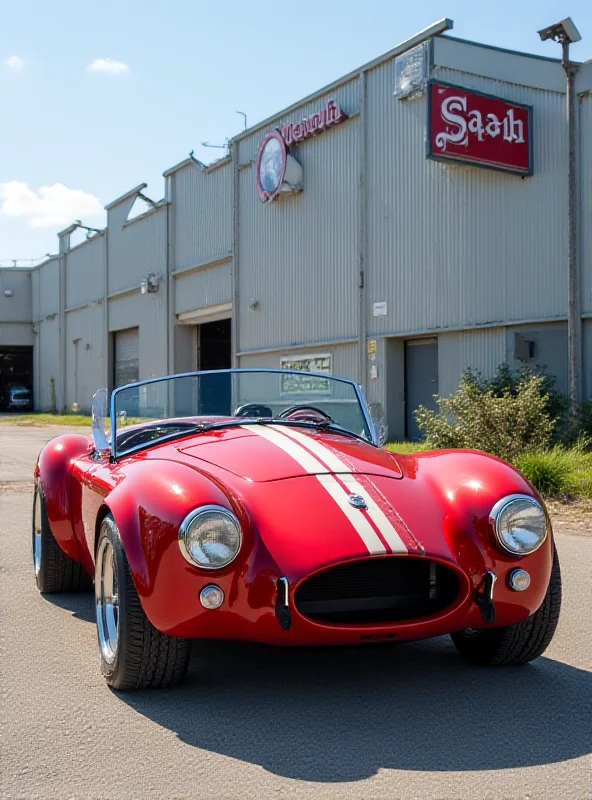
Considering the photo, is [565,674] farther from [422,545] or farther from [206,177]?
[206,177]

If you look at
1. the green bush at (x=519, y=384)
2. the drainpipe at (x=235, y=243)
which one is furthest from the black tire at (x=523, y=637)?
the drainpipe at (x=235, y=243)

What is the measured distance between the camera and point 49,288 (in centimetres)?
4544

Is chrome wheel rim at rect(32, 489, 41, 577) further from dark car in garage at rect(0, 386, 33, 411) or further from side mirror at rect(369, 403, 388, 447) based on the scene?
dark car in garage at rect(0, 386, 33, 411)

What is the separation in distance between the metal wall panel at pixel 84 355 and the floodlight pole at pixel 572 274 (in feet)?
84.5

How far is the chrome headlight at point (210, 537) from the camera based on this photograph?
3.35 m

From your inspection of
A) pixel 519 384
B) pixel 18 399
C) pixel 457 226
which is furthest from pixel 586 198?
pixel 18 399

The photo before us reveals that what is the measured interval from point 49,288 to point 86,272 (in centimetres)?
659

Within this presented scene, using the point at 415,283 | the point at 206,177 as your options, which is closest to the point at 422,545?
the point at 415,283

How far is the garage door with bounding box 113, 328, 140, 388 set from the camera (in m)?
34.4

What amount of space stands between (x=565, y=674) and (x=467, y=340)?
45.3ft

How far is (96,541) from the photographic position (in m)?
4.14

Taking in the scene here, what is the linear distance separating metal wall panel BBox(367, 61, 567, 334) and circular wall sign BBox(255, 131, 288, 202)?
319cm

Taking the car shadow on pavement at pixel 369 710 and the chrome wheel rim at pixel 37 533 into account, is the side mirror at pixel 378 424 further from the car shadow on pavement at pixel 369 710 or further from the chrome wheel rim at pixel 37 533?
the chrome wheel rim at pixel 37 533

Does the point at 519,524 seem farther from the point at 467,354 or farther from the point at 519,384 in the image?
the point at 467,354
